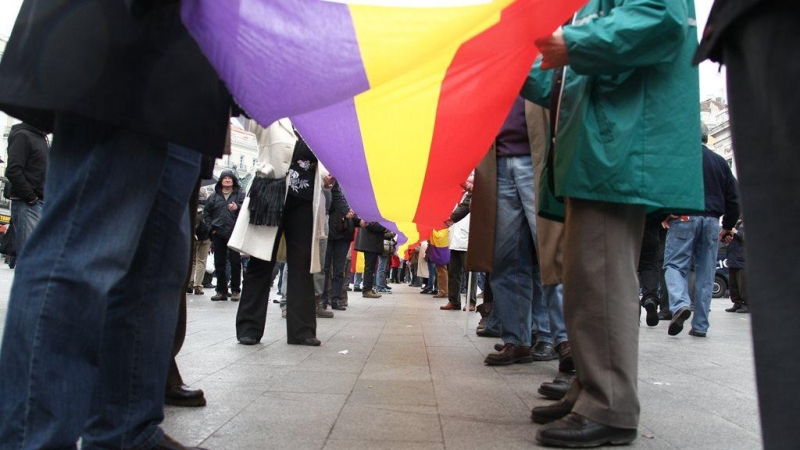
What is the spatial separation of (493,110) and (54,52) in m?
1.81

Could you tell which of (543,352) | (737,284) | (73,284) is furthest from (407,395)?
(737,284)

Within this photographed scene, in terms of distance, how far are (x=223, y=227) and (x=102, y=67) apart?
370 inches

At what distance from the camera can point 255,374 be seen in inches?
150

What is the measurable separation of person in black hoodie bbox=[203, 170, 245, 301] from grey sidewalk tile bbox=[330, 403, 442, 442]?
8.04 meters

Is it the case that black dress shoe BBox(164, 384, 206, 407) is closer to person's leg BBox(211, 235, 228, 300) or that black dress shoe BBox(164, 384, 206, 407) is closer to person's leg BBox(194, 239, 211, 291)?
person's leg BBox(211, 235, 228, 300)

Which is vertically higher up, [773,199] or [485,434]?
[773,199]

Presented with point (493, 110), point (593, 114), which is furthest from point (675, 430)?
point (493, 110)

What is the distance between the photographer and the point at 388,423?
2711 mm

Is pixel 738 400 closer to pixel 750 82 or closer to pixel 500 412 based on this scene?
pixel 500 412

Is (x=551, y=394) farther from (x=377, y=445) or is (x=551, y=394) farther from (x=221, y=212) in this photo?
(x=221, y=212)

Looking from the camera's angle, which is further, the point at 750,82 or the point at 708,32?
the point at 708,32

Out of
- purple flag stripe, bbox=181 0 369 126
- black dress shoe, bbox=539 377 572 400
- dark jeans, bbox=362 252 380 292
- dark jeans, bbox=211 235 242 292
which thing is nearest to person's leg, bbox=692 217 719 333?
black dress shoe, bbox=539 377 572 400

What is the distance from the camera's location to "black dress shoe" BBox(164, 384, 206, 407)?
288cm

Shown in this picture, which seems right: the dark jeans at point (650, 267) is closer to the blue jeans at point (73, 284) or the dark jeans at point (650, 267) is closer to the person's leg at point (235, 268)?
the person's leg at point (235, 268)
